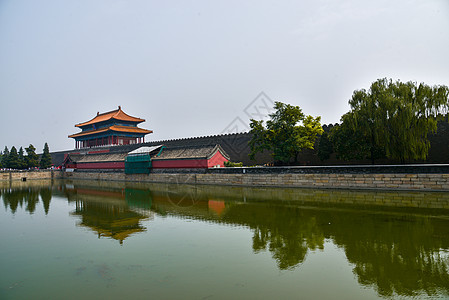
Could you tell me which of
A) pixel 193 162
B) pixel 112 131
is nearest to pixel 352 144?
pixel 193 162

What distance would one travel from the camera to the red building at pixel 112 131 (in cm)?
4106

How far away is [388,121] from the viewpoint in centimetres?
1608

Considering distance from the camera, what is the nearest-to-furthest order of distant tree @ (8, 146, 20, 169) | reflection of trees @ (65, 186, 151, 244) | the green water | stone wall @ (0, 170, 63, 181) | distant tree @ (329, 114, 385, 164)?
the green water < reflection of trees @ (65, 186, 151, 244) < distant tree @ (329, 114, 385, 164) < stone wall @ (0, 170, 63, 181) < distant tree @ (8, 146, 20, 169)

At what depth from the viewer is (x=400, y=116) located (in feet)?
51.2

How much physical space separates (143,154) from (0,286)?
22.1 m

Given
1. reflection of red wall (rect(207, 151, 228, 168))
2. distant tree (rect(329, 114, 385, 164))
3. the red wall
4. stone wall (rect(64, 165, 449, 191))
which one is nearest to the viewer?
stone wall (rect(64, 165, 449, 191))

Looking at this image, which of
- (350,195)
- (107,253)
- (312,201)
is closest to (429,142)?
(350,195)

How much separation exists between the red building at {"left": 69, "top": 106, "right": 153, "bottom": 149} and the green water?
31729 mm

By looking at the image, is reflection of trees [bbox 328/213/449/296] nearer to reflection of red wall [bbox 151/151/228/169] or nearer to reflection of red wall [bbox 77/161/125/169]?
reflection of red wall [bbox 151/151/228/169]

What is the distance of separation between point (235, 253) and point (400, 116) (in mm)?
14317

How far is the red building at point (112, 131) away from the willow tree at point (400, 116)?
33.5 metres

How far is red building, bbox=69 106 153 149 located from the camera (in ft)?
135

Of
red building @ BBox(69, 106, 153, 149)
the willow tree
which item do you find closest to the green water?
the willow tree

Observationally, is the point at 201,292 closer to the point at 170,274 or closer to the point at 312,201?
the point at 170,274
